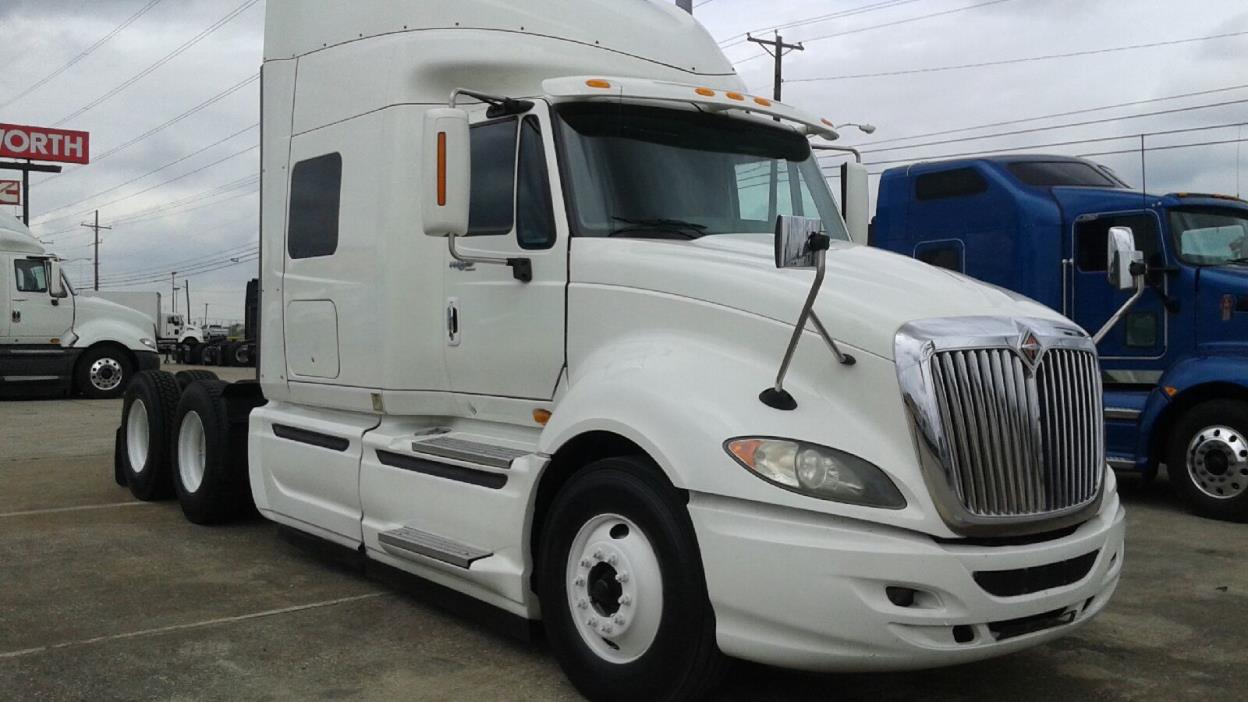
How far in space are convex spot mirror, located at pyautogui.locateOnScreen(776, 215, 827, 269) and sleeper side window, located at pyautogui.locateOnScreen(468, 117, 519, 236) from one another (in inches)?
69.5

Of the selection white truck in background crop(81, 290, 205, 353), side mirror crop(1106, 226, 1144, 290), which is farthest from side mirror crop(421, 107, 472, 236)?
white truck in background crop(81, 290, 205, 353)

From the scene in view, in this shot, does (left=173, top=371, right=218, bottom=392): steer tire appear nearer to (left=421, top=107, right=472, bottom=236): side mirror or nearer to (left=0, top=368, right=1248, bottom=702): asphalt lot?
(left=0, top=368, right=1248, bottom=702): asphalt lot

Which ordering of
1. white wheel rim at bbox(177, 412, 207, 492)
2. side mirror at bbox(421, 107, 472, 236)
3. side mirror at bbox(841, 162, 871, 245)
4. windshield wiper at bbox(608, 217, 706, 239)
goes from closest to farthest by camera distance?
side mirror at bbox(421, 107, 472, 236), windshield wiper at bbox(608, 217, 706, 239), side mirror at bbox(841, 162, 871, 245), white wheel rim at bbox(177, 412, 207, 492)

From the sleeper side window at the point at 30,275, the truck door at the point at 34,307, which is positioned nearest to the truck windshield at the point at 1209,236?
the truck door at the point at 34,307

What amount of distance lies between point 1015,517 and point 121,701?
11.1 ft

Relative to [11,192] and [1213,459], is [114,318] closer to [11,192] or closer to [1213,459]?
[1213,459]

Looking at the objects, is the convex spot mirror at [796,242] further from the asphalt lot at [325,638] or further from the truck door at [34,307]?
the truck door at [34,307]

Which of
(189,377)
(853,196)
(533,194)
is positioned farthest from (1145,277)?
(189,377)

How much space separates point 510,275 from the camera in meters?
5.16

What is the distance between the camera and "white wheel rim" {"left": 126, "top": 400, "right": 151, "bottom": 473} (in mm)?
8695

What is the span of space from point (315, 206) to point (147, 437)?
3.28 m

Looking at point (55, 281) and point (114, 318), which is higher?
point (55, 281)

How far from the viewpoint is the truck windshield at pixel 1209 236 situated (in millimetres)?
9508

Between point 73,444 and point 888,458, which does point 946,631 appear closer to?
point 888,458
